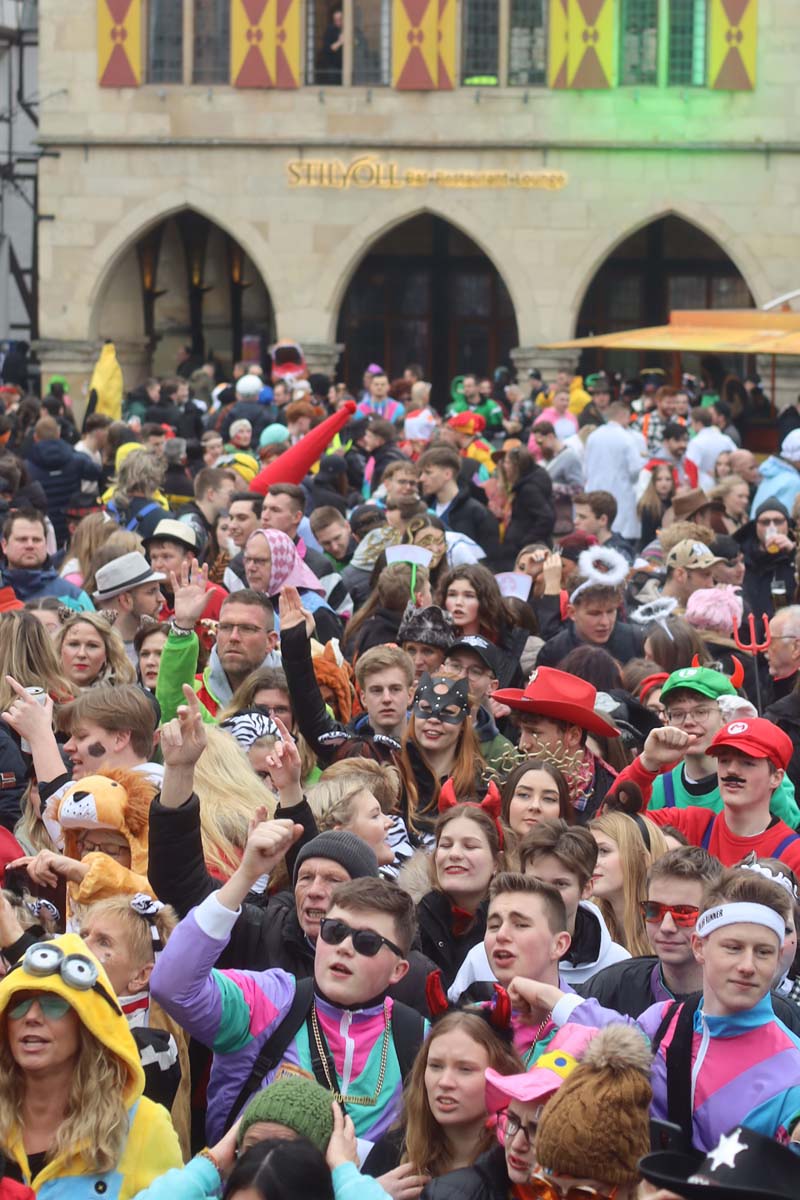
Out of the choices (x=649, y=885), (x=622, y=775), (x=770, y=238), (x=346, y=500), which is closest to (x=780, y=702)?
(x=622, y=775)

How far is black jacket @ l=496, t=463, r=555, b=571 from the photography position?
41.7 ft

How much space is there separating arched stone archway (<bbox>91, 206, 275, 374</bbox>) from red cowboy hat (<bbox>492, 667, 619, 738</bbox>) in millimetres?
23966

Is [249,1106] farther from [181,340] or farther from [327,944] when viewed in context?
[181,340]

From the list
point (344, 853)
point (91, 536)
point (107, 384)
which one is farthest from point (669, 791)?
point (107, 384)

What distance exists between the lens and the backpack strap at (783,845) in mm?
6137

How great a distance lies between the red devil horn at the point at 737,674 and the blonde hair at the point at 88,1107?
181 inches

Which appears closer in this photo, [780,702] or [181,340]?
[780,702]

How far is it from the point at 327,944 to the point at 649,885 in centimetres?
103

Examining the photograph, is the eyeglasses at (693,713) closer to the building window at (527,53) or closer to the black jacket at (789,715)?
the black jacket at (789,715)

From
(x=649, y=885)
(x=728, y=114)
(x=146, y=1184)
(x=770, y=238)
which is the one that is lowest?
(x=146, y=1184)

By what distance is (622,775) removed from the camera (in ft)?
22.5

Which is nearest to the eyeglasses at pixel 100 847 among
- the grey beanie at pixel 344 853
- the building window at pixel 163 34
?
the grey beanie at pixel 344 853

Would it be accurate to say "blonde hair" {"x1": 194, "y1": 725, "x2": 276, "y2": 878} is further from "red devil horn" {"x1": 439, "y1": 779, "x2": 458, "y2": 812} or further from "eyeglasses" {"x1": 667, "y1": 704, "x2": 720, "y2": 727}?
"eyeglasses" {"x1": 667, "y1": 704, "x2": 720, "y2": 727}

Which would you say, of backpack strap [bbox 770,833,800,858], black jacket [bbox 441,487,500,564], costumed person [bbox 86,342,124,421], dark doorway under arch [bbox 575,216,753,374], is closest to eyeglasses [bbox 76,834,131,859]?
backpack strap [bbox 770,833,800,858]
